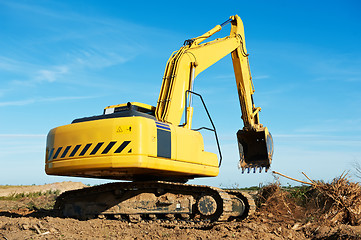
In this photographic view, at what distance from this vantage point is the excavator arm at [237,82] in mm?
8758

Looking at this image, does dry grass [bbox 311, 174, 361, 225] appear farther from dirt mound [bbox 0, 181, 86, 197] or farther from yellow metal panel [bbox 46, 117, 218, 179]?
dirt mound [bbox 0, 181, 86, 197]

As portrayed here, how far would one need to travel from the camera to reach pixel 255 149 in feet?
36.8

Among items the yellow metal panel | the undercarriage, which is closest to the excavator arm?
the yellow metal panel

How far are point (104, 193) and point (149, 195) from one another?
4.24ft

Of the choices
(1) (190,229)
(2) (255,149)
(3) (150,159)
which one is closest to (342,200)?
(2) (255,149)

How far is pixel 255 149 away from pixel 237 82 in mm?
2091

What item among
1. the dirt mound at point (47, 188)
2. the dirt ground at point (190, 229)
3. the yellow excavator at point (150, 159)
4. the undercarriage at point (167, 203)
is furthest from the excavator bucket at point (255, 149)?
the dirt mound at point (47, 188)

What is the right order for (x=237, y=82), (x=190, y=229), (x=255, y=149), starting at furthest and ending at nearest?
(x=237, y=82) → (x=255, y=149) → (x=190, y=229)

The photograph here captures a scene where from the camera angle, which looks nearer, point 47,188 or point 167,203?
point 167,203

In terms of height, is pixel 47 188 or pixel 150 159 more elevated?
pixel 150 159

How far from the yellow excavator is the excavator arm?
26mm

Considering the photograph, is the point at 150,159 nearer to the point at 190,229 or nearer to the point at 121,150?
the point at 121,150

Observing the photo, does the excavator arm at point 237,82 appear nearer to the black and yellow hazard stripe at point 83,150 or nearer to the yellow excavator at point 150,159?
the yellow excavator at point 150,159

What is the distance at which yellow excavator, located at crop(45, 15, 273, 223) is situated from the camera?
7.58 meters
